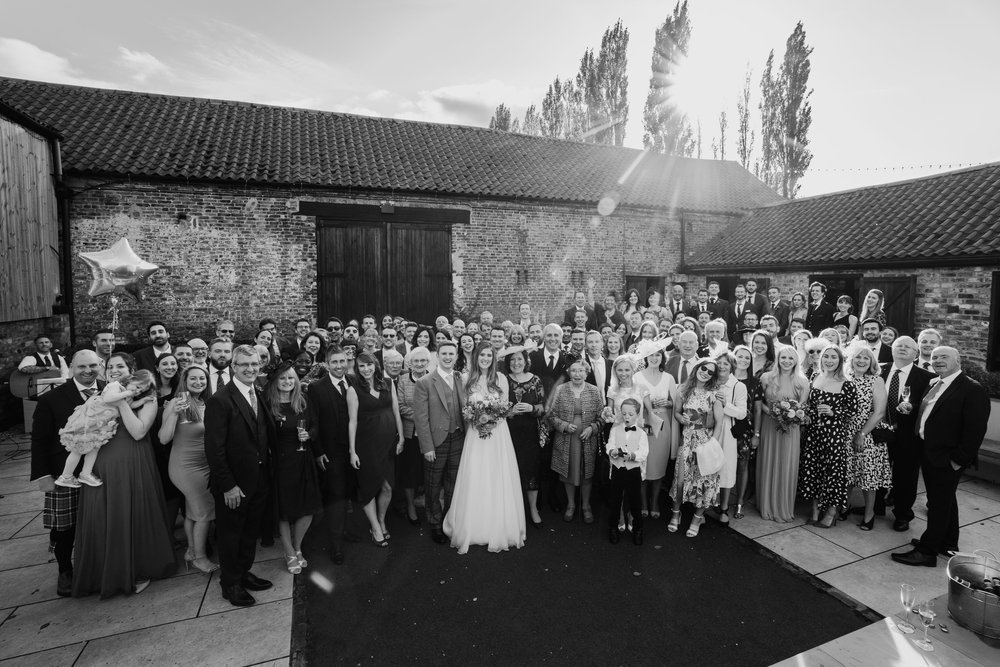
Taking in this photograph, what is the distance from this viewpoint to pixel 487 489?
15.8ft

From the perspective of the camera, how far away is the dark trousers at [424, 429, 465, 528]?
505cm

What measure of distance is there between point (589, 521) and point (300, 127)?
14829 mm

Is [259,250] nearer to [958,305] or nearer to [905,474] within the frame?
[905,474]

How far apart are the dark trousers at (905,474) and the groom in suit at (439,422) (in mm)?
4748

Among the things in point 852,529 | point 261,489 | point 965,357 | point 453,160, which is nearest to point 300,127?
point 453,160

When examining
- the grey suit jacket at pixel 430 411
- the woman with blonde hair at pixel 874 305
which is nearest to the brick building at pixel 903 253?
the woman with blonde hair at pixel 874 305

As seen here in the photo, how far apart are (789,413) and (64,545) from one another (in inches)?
267

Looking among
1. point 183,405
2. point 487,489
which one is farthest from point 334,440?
point 487,489

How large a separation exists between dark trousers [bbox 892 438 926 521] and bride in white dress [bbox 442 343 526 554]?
4.12 m

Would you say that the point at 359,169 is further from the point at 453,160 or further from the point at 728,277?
the point at 728,277

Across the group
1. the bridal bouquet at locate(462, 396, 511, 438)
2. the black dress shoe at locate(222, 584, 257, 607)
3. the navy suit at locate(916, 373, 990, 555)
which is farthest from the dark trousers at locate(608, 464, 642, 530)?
the black dress shoe at locate(222, 584, 257, 607)

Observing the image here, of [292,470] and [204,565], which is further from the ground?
[292,470]

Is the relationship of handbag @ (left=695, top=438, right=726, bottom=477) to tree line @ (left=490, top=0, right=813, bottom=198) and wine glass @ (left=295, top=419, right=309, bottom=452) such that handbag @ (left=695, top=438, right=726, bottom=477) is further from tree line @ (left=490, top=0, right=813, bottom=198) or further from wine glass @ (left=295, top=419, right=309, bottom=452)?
tree line @ (left=490, top=0, right=813, bottom=198)

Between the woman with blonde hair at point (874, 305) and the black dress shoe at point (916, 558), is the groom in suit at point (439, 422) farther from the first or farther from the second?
the woman with blonde hair at point (874, 305)
